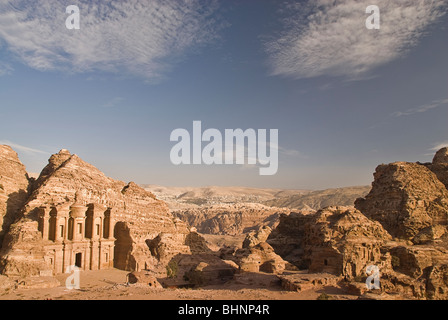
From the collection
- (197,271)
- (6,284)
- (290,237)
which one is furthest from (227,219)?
(6,284)

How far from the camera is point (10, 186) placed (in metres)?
31.4

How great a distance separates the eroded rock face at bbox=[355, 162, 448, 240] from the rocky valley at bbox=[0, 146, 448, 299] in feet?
0.43

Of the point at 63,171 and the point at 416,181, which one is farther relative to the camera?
the point at 416,181

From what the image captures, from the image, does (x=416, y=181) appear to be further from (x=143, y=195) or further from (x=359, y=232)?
(x=143, y=195)

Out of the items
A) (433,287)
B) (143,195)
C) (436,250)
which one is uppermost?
(143,195)

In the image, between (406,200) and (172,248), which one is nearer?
(172,248)

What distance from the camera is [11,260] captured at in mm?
24734

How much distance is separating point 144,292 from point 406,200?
28984 millimetres

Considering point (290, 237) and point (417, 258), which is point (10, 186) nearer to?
point (290, 237)

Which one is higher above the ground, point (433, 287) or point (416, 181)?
point (416, 181)

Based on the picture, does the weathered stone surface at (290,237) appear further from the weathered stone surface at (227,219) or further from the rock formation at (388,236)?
the weathered stone surface at (227,219)

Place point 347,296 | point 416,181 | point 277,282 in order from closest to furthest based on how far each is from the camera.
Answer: point 347,296, point 277,282, point 416,181
